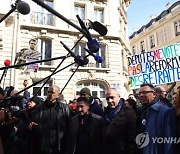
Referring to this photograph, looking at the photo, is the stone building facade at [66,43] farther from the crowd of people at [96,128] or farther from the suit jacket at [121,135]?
the suit jacket at [121,135]

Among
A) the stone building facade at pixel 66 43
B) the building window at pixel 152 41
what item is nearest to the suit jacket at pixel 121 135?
the stone building facade at pixel 66 43

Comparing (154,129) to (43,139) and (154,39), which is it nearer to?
(43,139)

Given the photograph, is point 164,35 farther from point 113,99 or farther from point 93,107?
point 113,99

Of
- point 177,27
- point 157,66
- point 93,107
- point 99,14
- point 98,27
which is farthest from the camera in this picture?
point 177,27

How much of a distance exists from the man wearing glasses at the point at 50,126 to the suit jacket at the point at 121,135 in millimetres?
697

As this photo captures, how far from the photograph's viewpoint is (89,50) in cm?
156

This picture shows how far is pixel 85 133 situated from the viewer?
2979 millimetres

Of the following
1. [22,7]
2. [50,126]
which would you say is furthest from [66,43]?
[22,7]

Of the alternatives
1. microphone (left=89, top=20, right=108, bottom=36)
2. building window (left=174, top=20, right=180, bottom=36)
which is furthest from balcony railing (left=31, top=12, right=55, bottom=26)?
building window (left=174, top=20, right=180, bottom=36)

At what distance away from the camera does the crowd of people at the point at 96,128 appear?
241 cm

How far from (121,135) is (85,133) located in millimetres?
505

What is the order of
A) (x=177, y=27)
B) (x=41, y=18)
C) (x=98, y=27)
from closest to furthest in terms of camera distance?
(x=98, y=27), (x=41, y=18), (x=177, y=27)

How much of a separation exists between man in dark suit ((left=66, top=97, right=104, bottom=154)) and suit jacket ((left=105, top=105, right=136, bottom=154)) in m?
0.15

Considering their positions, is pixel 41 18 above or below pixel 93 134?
above
